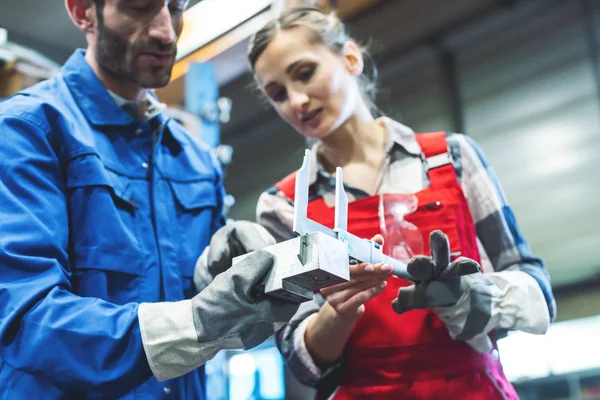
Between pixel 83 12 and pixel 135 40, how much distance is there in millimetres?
186

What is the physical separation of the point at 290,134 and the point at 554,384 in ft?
12.1

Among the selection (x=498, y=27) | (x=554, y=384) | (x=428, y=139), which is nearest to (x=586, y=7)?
(x=498, y=27)

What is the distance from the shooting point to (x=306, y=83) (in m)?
1.63

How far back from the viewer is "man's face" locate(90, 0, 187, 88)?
1462 mm

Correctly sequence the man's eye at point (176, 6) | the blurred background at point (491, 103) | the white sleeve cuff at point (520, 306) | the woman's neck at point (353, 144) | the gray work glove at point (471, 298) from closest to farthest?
the gray work glove at point (471, 298) → the white sleeve cuff at point (520, 306) → the man's eye at point (176, 6) → the woman's neck at point (353, 144) → the blurred background at point (491, 103)

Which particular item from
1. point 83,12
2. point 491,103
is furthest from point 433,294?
point 491,103

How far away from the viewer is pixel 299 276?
0.90 m

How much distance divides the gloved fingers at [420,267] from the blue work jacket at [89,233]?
1.61 feet

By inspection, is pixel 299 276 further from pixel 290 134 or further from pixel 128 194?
pixel 290 134

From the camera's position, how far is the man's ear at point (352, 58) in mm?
1783

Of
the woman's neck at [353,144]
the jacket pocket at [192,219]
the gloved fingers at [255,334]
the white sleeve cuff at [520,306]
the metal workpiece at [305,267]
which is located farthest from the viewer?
the woman's neck at [353,144]

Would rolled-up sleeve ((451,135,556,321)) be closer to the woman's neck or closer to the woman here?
the woman

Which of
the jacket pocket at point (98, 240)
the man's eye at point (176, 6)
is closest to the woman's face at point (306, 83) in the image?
the man's eye at point (176, 6)

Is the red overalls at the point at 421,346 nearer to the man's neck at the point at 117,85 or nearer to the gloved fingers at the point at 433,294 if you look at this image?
the gloved fingers at the point at 433,294
